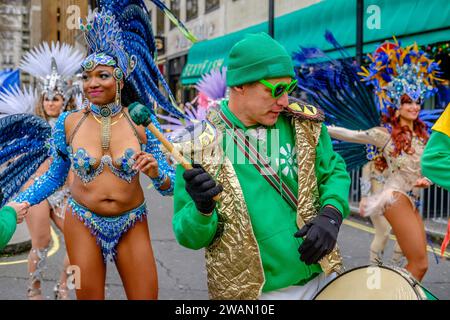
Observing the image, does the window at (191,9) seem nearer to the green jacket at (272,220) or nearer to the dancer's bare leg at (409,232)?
the dancer's bare leg at (409,232)

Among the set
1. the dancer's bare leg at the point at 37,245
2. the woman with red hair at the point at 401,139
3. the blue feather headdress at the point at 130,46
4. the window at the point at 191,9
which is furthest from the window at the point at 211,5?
the blue feather headdress at the point at 130,46

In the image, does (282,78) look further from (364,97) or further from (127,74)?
(364,97)

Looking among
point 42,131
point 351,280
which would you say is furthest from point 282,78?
point 42,131

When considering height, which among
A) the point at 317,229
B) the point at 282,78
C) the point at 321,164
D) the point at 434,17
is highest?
the point at 434,17

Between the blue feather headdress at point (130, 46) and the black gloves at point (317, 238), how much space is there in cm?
169

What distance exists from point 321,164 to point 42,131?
6.65 feet

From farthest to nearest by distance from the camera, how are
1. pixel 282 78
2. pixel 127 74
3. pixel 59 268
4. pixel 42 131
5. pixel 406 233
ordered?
pixel 59 268
pixel 406 233
pixel 42 131
pixel 127 74
pixel 282 78

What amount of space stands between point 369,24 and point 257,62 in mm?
7649

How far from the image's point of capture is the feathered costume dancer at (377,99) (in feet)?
16.3

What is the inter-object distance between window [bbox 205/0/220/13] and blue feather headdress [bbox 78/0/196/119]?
16.8 metres

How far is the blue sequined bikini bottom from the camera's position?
132 inches

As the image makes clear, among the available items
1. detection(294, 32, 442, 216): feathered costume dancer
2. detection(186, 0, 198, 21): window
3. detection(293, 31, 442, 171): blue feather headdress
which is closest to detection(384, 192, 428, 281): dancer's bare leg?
detection(294, 32, 442, 216): feathered costume dancer

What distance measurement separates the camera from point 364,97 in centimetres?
533

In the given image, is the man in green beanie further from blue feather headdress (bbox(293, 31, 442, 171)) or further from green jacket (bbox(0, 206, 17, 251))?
blue feather headdress (bbox(293, 31, 442, 171))
